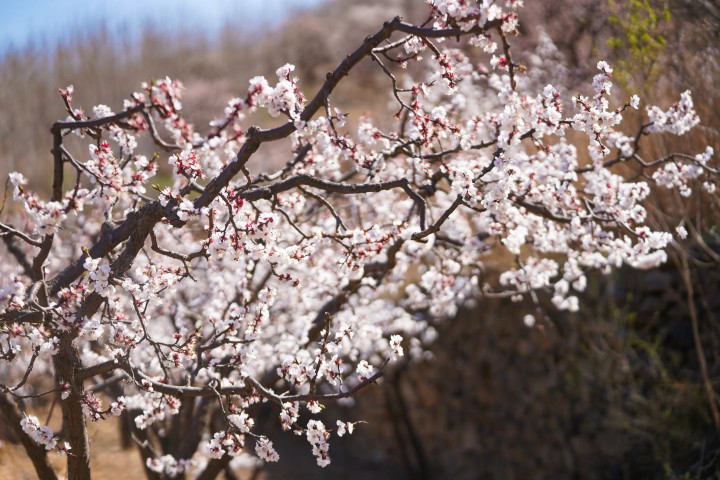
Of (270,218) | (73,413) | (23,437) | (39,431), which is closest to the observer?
(270,218)

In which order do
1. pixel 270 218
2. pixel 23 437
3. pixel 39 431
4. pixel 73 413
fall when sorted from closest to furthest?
pixel 270 218
pixel 39 431
pixel 73 413
pixel 23 437

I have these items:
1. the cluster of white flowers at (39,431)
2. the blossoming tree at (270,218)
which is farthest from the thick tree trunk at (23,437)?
the cluster of white flowers at (39,431)

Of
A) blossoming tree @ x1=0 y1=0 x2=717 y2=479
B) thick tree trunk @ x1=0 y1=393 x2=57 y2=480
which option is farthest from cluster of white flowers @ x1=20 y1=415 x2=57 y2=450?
thick tree trunk @ x1=0 y1=393 x2=57 y2=480

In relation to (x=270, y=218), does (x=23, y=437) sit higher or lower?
lower

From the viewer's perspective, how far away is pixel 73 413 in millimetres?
3914

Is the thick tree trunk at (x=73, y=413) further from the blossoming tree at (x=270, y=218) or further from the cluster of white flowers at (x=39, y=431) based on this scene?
the cluster of white flowers at (x=39, y=431)

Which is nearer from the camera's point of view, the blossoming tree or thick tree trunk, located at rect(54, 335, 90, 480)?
the blossoming tree

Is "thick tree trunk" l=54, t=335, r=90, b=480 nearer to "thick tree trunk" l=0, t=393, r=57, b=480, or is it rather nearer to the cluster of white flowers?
the cluster of white flowers

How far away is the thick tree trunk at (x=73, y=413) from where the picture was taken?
367cm

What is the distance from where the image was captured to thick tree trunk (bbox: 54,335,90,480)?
3.67 metres

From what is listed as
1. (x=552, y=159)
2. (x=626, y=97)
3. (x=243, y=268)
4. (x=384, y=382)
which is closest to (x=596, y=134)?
(x=552, y=159)

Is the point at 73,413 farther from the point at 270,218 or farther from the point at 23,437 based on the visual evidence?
the point at 270,218

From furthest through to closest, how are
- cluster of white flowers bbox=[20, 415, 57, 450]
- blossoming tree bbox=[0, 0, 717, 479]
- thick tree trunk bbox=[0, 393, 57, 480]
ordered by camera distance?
thick tree trunk bbox=[0, 393, 57, 480] → cluster of white flowers bbox=[20, 415, 57, 450] → blossoming tree bbox=[0, 0, 717, 479]

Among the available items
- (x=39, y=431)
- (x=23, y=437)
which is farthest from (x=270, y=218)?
(x=23, y=437)
